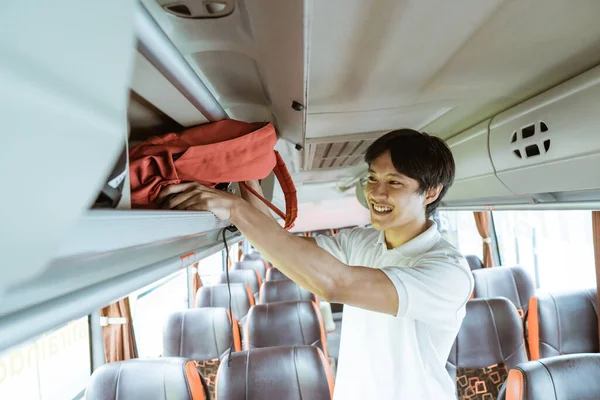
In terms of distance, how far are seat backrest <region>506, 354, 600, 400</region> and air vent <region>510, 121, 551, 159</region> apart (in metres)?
0.94

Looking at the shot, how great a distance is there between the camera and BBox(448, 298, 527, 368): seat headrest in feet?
9.93

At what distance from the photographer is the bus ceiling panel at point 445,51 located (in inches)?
46.9

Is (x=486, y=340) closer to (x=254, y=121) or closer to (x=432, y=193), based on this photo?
(x=432, y=193)

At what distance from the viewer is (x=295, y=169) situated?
12.1 feet

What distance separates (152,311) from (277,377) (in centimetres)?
242

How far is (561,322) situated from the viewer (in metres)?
3.25

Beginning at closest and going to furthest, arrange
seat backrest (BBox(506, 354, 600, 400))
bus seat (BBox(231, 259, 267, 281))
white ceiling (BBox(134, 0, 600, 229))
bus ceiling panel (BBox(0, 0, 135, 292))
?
bus ceiling panel (BBox(0, 0, 135, 292))
white ceiling (BBox(134, 0, 600, 229))
seat backrest (BBox(506, 354, 600, 400))
bus seat (BBox(231, 259, 267, 281))

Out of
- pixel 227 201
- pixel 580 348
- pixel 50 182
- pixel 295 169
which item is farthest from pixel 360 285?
pixel 580 348

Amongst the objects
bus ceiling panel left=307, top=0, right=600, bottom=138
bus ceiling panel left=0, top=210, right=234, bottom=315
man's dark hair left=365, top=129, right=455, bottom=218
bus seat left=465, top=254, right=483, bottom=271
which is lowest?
bus seat left=465, top=254, right=483, bottom=271

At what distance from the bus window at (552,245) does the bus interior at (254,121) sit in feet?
0.10

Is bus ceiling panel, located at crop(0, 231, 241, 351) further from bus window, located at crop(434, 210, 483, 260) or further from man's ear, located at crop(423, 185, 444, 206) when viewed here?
bus window, located at crop(434, 210, 483, 260)

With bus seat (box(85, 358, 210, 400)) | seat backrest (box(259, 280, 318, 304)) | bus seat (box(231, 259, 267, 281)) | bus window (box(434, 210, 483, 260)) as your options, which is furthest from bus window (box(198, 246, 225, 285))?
bus seat (box(85, 358, 210, 400))

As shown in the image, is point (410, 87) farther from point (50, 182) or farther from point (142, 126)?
point (50, 182)

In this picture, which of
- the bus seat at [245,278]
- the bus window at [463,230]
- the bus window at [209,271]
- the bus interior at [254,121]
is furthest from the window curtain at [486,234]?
the bus window at [209,271]
